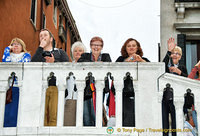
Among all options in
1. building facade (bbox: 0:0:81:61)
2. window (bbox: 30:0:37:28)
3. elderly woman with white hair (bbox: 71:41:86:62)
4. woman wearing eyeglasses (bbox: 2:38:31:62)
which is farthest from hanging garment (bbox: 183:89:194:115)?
window (bbox: 30:0:37:28)

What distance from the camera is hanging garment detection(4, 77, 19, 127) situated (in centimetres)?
638

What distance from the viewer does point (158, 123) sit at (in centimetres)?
613

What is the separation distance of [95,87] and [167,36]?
7387 mm

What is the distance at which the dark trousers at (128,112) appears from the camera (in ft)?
20.7

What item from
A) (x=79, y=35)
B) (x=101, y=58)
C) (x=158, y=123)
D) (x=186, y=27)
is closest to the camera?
(x=158, y=123)

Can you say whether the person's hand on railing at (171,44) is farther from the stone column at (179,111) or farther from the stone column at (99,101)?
the stone column at (99,101)

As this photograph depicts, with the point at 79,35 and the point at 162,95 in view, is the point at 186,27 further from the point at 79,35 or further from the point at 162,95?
the point at 79,35

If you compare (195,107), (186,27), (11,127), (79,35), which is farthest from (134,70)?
(79,35)

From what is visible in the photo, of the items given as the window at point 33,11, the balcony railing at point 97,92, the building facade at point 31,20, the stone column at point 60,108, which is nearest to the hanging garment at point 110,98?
the balcony railing at point 97,92

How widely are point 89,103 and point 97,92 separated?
0.26 metres

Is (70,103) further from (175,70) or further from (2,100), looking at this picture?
(175,70)

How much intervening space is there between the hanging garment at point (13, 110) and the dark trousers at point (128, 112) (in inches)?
70.6

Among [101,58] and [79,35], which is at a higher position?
[79,35]

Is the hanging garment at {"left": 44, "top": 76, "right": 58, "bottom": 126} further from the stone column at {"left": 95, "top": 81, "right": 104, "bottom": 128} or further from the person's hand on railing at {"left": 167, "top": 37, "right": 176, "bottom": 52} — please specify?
the person's hand on railing at {"left": 167, "top": 37, "right": 176, "bottom": 52}
